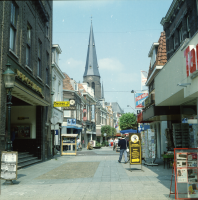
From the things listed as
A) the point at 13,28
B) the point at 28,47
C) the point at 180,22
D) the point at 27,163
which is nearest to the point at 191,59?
the point at 180,22

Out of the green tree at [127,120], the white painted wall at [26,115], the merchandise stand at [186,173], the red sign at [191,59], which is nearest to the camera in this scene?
the merchandise stand at [186,173]

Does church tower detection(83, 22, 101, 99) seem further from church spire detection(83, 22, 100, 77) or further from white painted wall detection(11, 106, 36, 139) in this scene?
white painted wall detection(11, 106, 36, 139)

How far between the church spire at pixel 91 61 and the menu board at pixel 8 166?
7367 cm

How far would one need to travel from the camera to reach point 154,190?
757cm

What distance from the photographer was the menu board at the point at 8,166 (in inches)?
348

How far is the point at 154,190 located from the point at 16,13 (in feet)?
33.4

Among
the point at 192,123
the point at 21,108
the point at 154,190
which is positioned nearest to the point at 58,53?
the point at 21,108

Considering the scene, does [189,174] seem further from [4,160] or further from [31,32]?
[31,32]

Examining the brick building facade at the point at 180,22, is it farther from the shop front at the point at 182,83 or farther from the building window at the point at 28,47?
the building window at the point at 28,47

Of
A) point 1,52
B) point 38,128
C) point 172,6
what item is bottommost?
point 38,128

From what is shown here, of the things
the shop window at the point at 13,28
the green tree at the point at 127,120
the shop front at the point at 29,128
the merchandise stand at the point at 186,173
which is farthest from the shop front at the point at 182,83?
the green tree at the point at 127,120

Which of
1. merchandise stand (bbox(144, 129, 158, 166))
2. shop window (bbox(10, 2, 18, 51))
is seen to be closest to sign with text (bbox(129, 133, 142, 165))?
merchandise stand (bbox(144, 129, 158, 166))

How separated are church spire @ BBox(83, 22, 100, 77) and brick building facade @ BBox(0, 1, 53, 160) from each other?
6093 centimetres

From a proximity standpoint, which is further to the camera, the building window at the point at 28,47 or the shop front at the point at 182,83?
the building window at the point at 28,47
